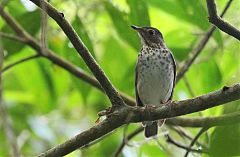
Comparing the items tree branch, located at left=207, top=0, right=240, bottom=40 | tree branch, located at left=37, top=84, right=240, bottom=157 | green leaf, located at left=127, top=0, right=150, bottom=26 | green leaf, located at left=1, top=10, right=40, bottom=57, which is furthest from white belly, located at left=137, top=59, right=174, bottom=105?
tree branch, located at left=207, top=0, right=240, bottom=40

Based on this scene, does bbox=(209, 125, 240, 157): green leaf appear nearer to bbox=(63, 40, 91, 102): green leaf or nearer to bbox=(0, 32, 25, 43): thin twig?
bbox=(63, 40, 91, 102): green leaf

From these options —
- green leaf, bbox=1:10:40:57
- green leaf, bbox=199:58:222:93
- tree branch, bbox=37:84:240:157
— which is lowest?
tree branch, bbox=37:84:240:157

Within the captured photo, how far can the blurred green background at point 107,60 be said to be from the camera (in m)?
3.92

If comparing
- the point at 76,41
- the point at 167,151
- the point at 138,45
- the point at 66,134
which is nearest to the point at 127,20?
the point at 138,45

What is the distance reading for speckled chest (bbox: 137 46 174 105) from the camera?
454 cm

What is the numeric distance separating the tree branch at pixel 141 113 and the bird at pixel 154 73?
1.72 meters

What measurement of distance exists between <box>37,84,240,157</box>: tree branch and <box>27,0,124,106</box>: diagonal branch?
8 cm

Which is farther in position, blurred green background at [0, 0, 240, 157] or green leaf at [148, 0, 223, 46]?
blurred green background at [0, 0, 240, 157]

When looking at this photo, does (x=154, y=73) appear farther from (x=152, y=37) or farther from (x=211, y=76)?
(x=211, y=76)

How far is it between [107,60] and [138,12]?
2.98ft

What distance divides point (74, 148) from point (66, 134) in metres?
3.30

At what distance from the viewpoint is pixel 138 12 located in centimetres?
378

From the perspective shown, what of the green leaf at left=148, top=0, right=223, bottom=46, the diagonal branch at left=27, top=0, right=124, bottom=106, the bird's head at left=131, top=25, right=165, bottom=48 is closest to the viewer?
the diagonal branch at left=27, top=0, right=124, bottom=106

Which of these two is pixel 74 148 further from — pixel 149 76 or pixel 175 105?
pixel 149 76
